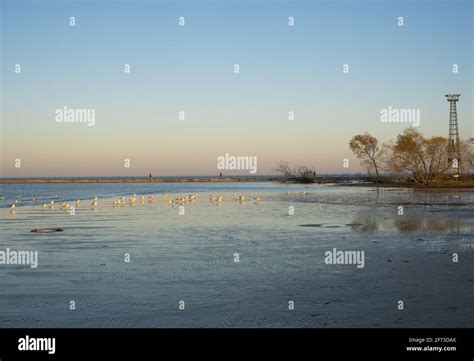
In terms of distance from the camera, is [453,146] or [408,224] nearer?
[408,224]

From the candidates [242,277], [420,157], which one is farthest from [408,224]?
[420,157]

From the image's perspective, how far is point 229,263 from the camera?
1304cm

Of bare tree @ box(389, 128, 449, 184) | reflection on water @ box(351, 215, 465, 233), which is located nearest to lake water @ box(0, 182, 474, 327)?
reflection on water @ box(351, 215, 465, 233)

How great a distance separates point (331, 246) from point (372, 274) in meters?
4.04

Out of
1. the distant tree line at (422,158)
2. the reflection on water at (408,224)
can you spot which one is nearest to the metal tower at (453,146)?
the distant tree line at (422,158)

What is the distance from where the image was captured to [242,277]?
11273 mm

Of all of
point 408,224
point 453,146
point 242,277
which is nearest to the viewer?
point 242,277

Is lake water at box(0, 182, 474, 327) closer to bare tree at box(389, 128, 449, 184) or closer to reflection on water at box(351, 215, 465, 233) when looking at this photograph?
reflection on water at box(351, 215, 465, 233)

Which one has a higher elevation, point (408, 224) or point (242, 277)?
point (408, 224)

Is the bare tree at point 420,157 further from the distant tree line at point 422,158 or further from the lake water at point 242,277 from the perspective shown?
the lake water at point 242,277

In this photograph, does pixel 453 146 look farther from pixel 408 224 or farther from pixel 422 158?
pixel 408 224

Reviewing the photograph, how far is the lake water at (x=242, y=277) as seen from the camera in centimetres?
826
